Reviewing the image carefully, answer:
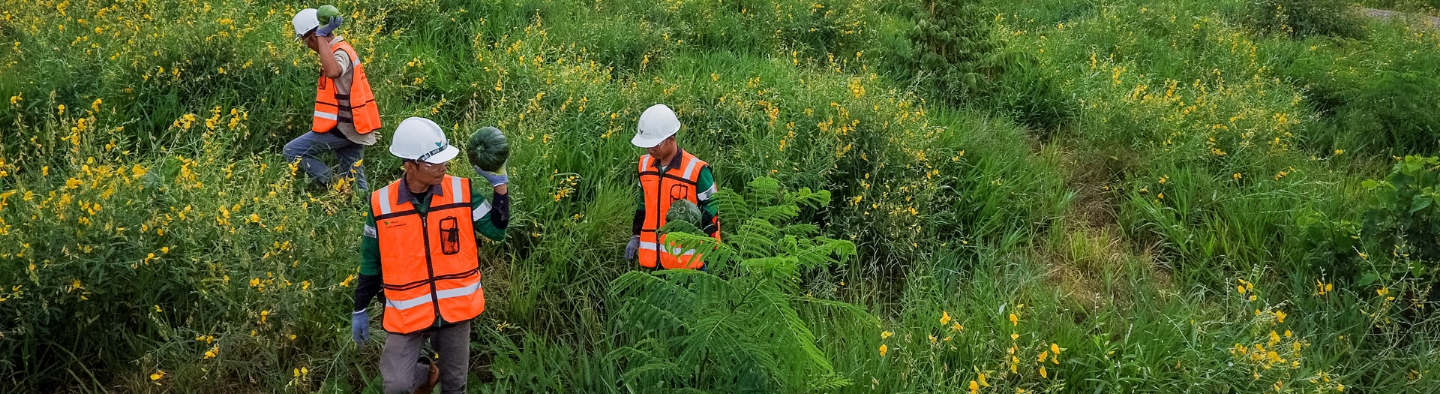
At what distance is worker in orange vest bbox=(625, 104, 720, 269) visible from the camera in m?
3.43

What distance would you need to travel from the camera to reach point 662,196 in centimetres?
349

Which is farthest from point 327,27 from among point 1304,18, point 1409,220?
point 1304,18

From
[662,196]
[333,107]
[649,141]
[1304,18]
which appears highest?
[649,141]

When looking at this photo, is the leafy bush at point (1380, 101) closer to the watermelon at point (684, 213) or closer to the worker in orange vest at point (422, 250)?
the watermelon at point (684, 213)

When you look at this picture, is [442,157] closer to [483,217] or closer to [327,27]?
[483,217]

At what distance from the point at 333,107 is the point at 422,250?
218 cm

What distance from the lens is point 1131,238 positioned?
5.09 m

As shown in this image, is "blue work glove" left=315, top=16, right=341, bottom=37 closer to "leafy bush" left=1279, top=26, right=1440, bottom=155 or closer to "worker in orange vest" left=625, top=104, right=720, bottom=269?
"worker in orange vest" left=625, top=104, right=720, bottom=269

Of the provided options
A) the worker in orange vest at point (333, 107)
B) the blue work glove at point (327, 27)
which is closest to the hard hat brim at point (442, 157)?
the worker in orange vest at point (333, 107)

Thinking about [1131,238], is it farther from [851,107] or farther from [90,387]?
[90,387]

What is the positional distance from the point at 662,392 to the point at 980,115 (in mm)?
4246

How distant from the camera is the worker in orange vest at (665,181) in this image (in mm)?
3434

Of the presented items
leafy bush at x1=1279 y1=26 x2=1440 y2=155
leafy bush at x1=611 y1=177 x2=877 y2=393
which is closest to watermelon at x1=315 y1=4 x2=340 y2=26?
leafy bush at x1=611 y1=177 x2=877 y2=393

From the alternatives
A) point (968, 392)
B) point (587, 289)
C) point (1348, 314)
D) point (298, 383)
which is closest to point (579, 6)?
point (587, 289)
